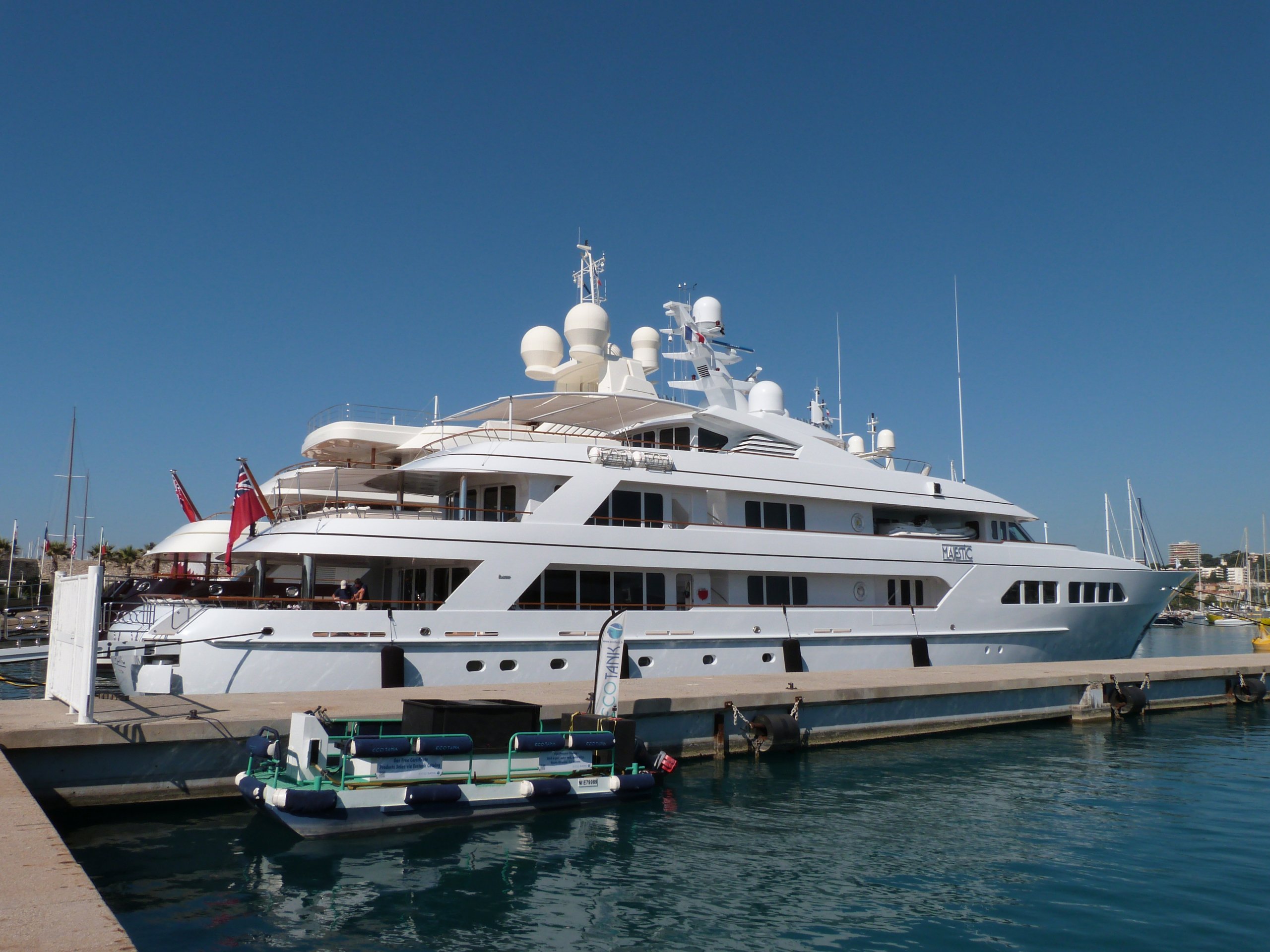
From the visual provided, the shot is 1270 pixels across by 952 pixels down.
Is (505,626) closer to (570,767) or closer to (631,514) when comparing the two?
(631,514)

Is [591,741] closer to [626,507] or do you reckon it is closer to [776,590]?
[626,507]

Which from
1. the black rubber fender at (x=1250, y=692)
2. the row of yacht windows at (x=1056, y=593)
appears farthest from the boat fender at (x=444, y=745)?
the black rubber fender at (x=1250, y=692)

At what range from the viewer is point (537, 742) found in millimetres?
11828

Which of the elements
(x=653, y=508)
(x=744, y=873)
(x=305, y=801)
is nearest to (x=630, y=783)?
(x=744, y=873)

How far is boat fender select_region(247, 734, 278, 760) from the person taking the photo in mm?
11211

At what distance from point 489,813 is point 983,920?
5.73 meters

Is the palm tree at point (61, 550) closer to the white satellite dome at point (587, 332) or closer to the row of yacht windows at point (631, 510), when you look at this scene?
the white satellite dome at point (587, 332)

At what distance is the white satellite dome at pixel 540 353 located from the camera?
82.8 ft

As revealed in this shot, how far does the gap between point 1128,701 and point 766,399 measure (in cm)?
1127

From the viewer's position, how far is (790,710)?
16250mm

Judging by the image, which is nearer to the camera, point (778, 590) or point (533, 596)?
point (533, 596)

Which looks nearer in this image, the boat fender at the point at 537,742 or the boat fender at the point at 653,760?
the boat fender at the point at 537,742

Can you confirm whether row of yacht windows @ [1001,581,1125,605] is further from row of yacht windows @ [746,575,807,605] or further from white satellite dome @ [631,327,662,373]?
white satellite dome @ [631,327,662,373]

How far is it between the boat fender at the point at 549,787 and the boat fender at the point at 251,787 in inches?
120
